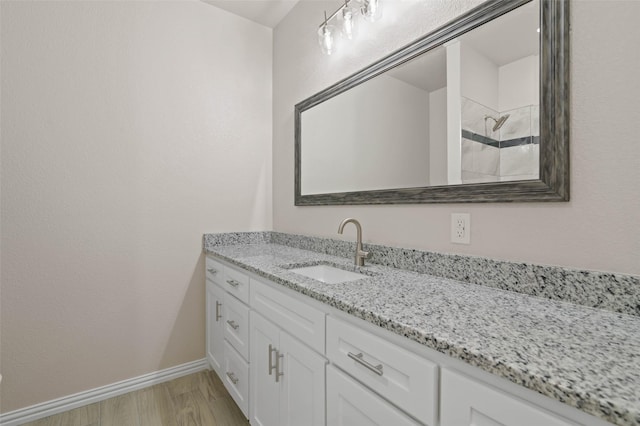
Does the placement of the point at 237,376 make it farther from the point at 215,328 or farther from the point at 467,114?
the point at 467,114

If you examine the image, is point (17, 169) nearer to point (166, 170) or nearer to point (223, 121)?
point (166, 170)

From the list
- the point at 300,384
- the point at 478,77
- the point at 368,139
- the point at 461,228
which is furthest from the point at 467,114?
the point at 300,384

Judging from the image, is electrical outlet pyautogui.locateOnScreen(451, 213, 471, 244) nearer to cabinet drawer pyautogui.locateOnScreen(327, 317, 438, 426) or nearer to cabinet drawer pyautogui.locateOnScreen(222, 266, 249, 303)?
cabinet drawer pyautogui.locateOnScreen(327, 317, 438, 426)

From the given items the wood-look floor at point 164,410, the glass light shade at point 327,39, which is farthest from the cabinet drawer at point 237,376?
the glass light shade at point 327,39

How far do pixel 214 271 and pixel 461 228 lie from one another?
1.46m

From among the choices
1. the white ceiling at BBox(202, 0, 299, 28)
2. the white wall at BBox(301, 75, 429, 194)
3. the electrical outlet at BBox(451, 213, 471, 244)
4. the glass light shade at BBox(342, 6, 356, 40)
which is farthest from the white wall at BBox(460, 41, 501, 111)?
the white ceiling at BBox(202, 0, 299, 28)

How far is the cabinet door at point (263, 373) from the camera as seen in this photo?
50.5 inches

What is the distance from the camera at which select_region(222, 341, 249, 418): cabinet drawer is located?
5.00 feet

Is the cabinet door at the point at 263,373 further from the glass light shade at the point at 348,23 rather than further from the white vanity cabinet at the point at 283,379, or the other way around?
the glass light shade at the point at 348,23

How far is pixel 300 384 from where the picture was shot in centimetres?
112

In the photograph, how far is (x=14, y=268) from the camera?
5.31 feet

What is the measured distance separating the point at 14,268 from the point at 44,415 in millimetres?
803

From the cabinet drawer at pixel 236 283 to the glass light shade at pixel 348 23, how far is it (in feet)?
4.43

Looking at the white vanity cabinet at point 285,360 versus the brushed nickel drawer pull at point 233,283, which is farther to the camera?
the brushed nickel drawer pull at point 233,283
